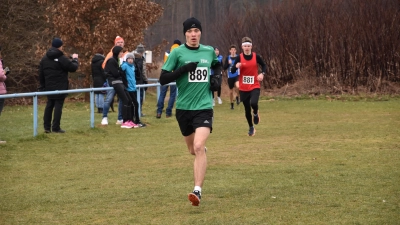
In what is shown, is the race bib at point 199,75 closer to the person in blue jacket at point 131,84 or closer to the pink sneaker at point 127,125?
the person in blue jacket at point 131,84

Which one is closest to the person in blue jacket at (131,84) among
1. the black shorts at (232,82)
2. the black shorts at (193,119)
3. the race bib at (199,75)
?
the black shorts at (232,82)

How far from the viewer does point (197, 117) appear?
29.8ft

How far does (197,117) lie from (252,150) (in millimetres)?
4813

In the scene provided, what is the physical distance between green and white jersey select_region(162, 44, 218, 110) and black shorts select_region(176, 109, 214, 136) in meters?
0.05

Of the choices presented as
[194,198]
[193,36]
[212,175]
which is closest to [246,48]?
[212,175]

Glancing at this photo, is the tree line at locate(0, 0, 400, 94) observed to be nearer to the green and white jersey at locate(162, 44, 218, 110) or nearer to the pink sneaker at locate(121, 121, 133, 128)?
the pink sneaker at locate(121, 121, 133, 128)

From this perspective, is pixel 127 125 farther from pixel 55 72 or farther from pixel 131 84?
pixel 55 72

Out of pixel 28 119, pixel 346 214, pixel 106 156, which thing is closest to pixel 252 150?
pixel 106 156

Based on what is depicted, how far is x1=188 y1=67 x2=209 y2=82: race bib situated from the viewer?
913 centimetres

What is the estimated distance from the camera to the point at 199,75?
30.0 ft

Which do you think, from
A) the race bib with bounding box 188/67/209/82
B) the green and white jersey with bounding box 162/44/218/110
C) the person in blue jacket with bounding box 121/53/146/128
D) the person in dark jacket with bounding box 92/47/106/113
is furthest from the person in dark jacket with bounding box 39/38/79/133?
the race bib with bounding box 188/67/209/82

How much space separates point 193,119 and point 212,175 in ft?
5.87

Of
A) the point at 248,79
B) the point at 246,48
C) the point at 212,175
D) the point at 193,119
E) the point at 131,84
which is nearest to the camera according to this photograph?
the point at 193,119

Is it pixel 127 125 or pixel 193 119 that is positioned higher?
pixel 193 119
